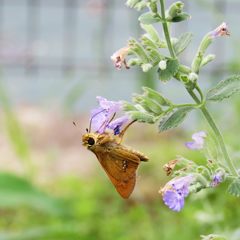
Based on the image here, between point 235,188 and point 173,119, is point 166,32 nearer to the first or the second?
point 173,119

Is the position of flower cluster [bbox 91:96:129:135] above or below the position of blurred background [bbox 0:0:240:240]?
below

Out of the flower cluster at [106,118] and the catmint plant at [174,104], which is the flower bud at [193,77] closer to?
the catmint plant at [174,104]

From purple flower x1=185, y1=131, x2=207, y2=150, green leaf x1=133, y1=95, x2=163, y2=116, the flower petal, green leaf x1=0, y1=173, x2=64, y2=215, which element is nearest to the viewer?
the flower petal

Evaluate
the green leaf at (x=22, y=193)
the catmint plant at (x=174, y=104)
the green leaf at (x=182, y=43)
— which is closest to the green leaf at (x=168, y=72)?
the catmint plant at (x=174, y=104)

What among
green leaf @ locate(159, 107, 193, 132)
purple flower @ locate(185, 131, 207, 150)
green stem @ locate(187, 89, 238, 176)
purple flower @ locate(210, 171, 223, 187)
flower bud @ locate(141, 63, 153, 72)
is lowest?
purple flower @ locate(210, 171, 223, 187)

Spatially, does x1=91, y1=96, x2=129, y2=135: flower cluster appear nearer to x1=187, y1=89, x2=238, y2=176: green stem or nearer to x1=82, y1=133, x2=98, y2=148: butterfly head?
x1=82, y1=133, x2=98, y2=148: butterfly head

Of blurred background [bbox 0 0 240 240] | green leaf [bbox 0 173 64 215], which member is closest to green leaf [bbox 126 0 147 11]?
blurred background [bbox 0 0 240 240]

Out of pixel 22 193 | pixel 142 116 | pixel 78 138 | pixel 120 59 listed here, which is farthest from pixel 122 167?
pixel 78 138
